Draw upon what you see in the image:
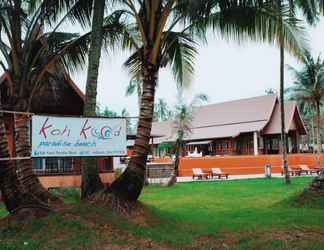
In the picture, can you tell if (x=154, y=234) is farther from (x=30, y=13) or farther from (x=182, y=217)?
(x=30, y=13)

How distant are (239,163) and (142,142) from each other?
25.8m

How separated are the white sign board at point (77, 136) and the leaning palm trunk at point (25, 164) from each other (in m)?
0.62

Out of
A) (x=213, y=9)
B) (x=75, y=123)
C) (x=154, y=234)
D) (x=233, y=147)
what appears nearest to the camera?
(x=154, y=234)

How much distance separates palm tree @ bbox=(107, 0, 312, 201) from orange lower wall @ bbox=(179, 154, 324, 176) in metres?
22.4

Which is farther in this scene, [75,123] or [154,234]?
[75,123]

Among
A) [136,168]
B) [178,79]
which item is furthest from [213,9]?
[136,168]

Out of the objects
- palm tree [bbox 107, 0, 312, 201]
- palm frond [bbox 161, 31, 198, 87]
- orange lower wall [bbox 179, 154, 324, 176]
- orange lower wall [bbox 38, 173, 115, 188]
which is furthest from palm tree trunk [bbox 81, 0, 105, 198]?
orange lower wall [bbox 179, 154, 324, 176]

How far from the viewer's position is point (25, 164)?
7.85 metres

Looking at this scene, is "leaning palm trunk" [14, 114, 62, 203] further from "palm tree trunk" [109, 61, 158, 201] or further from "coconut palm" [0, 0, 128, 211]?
"palm tree trunk" [109, 61, 158, 201]

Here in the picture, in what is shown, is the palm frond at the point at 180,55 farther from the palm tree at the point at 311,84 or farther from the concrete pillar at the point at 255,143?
the concrete pillar at the point at 255,143

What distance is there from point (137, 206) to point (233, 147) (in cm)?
3320

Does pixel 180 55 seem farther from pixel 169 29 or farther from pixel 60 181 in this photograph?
pixel 60 181

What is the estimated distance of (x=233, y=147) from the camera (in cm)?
4059

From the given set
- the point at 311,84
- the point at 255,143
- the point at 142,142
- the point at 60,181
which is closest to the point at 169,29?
the point at 142,142
